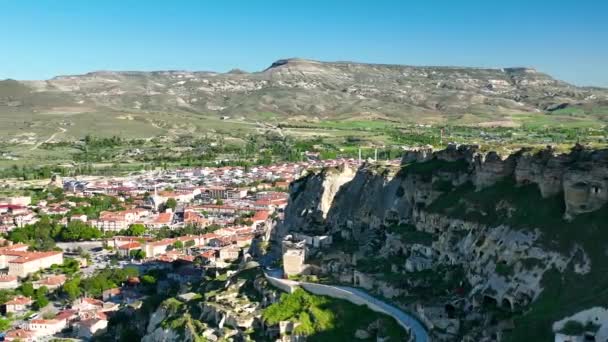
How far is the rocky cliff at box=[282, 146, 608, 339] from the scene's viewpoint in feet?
107

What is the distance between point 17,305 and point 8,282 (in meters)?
9.25

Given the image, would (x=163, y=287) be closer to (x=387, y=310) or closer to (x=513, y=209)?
(x=387, y=310)

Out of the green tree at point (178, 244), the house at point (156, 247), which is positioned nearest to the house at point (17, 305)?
the house at point (156, 247)

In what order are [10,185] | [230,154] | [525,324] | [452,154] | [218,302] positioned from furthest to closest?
[230,154] → [10,185] → [452,154] → [218,302] → [525,324]

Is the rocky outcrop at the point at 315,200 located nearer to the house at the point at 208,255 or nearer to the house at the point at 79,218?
the house at the point at 208,255

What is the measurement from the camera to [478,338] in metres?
30.6

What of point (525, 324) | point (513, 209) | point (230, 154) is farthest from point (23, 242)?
point (230, 154)

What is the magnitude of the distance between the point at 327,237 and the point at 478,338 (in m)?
21.8

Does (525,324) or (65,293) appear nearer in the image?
(525,324)

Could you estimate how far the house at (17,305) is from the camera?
6281cm

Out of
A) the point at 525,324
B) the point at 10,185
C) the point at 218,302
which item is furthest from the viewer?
the point at 10,185

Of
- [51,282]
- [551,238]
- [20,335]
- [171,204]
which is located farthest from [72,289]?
[171,204]

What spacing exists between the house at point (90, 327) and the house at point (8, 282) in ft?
62.3

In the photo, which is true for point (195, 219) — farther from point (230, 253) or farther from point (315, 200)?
point (315, 200)
